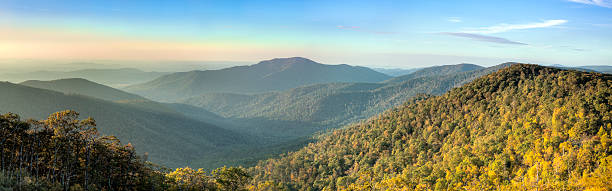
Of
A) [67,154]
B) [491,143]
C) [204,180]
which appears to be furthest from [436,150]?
[67,154]

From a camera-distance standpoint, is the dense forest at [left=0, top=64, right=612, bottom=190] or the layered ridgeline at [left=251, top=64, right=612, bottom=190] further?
the layered ridgeline at [left=251, top=64, right=612, bottom=190]

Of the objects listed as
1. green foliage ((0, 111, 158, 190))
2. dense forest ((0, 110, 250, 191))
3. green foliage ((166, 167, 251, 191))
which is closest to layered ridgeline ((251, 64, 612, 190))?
green foliage ((166, 167, 251, 191))

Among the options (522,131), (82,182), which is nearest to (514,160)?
(522,131)

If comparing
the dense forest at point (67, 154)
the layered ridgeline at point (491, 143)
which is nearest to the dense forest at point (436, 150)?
the dense forest at point (67, 154)

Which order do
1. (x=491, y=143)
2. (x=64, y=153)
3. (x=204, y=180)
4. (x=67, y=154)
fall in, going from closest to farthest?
(x=67, y=154) < (x=64, y=153) < (x=204, y=180) < (x=491, y=143)

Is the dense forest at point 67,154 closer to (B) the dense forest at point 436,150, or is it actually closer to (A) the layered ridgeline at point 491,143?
(B) the dense forest at point 436,150

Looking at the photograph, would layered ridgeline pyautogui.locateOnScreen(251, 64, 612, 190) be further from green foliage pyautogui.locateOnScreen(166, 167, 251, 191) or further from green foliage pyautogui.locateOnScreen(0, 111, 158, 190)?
green foliage pyautogui.locateOnScreen(0, 111, 158, 190)

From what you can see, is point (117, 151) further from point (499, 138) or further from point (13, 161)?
point (499, 138)

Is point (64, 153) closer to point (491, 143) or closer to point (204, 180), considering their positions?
point (204, 180)
